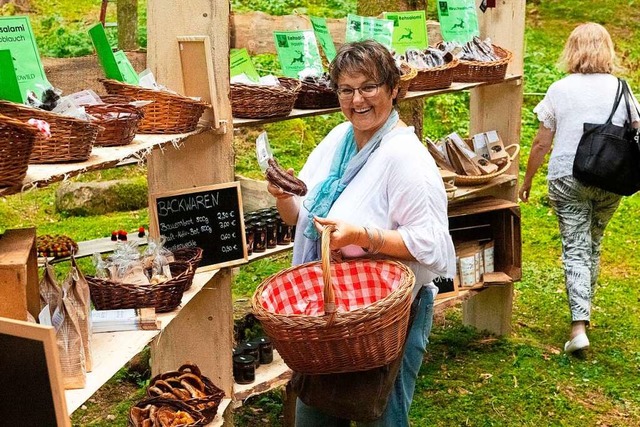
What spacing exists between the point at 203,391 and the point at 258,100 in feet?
3.90

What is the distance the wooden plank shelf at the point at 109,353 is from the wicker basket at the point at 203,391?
0.50 metres

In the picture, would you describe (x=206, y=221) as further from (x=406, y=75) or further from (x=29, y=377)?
(x=29, y=377)

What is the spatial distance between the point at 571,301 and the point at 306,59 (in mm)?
2550

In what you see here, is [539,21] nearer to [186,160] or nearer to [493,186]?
[493,186]

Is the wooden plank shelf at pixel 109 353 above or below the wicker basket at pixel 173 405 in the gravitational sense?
above

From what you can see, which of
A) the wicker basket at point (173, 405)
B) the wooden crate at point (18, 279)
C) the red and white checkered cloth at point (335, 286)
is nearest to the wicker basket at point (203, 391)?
the wicker basket at point (173, 405)

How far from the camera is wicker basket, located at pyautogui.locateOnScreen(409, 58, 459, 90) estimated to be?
5055mm

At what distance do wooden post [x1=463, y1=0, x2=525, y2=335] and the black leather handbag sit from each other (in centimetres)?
45

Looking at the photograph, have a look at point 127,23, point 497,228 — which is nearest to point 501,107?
point 497,228

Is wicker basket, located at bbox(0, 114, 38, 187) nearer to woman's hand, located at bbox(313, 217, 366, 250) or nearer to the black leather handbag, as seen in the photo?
woman's hand, located at bbox(313, 217, 366, 250)

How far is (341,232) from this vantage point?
3.07 meters

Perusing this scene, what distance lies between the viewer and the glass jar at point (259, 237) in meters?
4.46

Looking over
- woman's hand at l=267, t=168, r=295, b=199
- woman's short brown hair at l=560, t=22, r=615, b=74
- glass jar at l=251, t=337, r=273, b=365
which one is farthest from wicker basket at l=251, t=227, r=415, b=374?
woman's short brown hair at l=560, t=22, r=615, b=74

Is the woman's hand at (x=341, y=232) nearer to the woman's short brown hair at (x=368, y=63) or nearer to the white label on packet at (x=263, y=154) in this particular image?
the white label on packet at (x=263, y=154)
